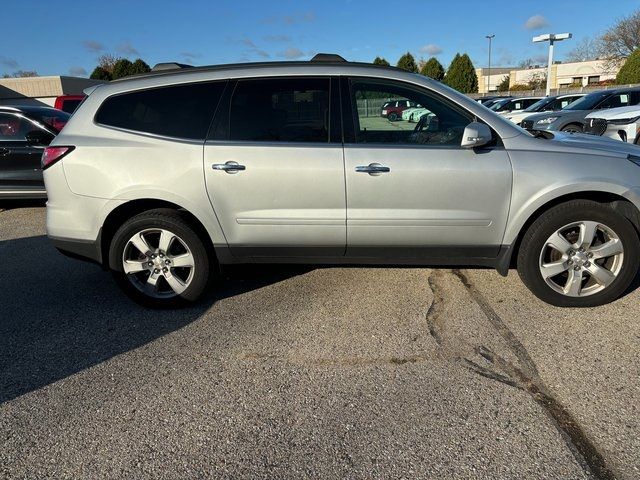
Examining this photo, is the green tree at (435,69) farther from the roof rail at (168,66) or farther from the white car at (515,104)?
the roof rail at (168,66)

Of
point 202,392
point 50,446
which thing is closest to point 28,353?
point 50,446

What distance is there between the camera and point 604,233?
3572mm

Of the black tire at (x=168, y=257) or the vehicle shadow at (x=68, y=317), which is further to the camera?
the black tire at (x=168, y=257)

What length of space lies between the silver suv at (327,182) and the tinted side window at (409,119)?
0.01 meters

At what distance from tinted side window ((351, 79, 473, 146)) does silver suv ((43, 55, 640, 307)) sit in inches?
0.5

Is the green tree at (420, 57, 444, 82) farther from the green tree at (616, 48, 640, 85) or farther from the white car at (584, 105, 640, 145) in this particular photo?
the white car at (584, 105, 640, 145)

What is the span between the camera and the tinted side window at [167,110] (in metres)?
3.62

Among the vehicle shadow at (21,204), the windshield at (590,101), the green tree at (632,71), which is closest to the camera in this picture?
the vehicle shadow at (21,204)

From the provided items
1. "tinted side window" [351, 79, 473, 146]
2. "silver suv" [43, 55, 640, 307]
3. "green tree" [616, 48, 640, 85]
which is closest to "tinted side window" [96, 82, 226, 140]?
"silver suv" [43, 55, 640, 307]

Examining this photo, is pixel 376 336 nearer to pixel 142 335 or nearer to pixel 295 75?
pixel 142 335

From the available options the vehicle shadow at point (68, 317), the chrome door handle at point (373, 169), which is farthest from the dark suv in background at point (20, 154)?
the chrome door handle at point (373, 169)

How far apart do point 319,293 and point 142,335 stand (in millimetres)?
1457

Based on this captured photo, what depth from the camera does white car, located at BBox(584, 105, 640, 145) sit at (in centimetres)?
961

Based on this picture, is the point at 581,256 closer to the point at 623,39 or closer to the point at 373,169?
the point at 373,169
